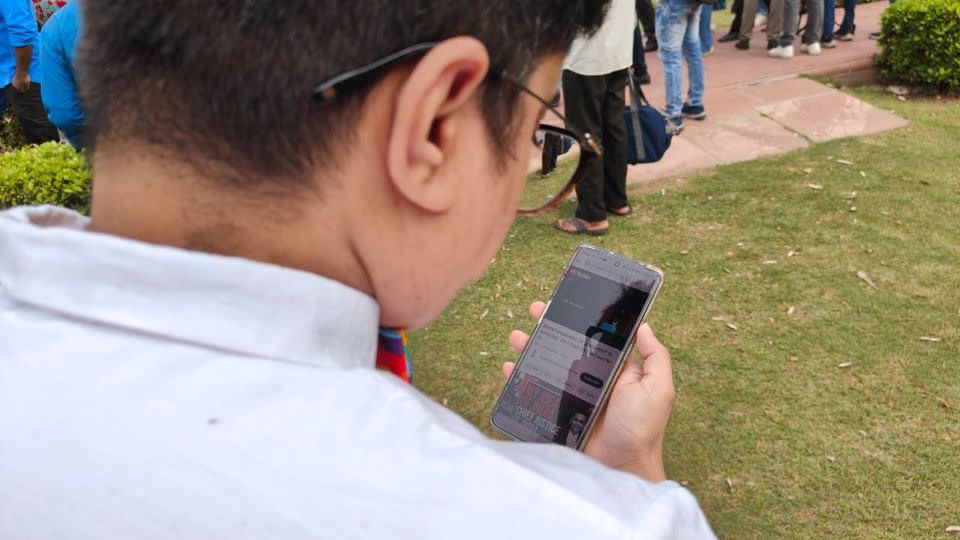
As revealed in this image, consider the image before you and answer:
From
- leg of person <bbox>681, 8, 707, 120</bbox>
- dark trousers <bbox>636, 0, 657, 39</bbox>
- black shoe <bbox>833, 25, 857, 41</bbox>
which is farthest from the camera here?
black shoe <bbox>833, 25, 857, 41</bbox>

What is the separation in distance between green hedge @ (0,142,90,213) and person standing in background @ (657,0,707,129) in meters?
4.57

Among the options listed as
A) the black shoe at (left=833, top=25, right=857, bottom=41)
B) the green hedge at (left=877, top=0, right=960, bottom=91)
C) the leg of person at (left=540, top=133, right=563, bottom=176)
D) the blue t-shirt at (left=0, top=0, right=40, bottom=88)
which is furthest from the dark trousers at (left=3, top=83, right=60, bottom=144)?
the black shoe at (left=833, top=25, right=857, bottom=41)

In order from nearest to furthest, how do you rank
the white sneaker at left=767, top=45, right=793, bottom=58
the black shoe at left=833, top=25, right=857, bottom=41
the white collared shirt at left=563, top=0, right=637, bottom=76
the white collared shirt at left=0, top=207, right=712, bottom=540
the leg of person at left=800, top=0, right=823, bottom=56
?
the white collared shirt at left=0, top=207, right=712, bottom=540 < the white collared shirt at left=563, top=0, right=637, bottom=76 < the leg of person at left=800, top=0, right=823, bottom=56 < the white sneaker at left=767, top=45, right=793, bottom=58 < the black shoe at left=833, top=25, right=857, bottom=41

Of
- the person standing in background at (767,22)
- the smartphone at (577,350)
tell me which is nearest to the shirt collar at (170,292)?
the smartphone at (577,350)

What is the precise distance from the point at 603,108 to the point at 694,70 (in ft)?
7.34

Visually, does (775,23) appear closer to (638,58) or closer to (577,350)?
(638,58)

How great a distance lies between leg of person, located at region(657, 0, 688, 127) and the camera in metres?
6.34

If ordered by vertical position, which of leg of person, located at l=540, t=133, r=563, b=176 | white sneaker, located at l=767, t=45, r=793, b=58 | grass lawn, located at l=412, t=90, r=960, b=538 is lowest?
grass lawn, located at l=412, t=90, r=960, b=538

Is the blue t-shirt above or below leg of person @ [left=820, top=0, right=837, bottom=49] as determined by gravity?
above

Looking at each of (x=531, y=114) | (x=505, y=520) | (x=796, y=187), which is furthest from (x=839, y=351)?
(x=505, y=520)

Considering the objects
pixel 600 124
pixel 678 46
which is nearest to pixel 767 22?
pixel 678 46

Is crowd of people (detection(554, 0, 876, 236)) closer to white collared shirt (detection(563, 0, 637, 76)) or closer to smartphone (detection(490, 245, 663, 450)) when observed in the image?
white collared shirt (detection(563, 0, 637, 76))

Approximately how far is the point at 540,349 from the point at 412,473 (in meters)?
1.56

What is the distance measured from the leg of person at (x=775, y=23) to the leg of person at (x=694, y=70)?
2.82 meters
